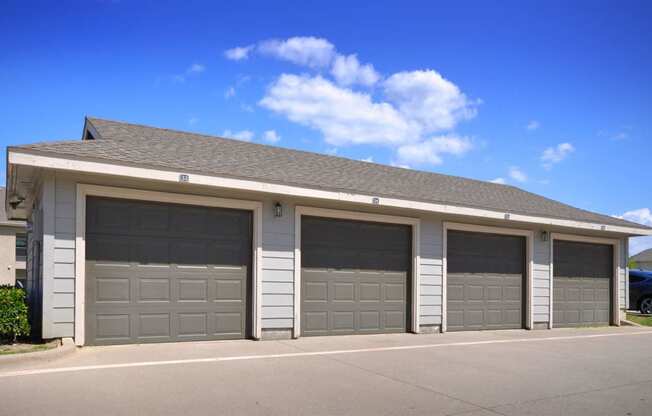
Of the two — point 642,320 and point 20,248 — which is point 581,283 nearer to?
point 642,320

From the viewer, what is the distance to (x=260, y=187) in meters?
9.41

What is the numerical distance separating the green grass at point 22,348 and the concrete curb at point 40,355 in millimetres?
186

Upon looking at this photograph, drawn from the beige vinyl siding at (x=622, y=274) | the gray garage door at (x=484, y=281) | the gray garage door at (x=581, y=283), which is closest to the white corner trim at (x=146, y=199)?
the gray garage door at (x=484, y=281)

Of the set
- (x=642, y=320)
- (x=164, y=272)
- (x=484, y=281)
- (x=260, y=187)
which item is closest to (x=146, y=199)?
(x=164, y=272)

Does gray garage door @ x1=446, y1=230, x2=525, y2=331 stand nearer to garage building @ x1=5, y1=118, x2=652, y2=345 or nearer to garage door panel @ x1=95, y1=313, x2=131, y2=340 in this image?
garage building @ x1=5, y1=118, x2=652, y2=345

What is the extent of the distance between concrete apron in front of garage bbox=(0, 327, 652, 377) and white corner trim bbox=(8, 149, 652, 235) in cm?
261

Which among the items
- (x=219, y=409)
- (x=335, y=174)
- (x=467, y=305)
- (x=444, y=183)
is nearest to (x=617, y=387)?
(x=219, y=409)

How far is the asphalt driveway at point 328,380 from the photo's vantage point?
5371 mm

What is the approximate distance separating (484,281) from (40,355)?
977 centimetres

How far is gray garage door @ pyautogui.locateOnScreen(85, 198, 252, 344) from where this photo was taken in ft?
28.0

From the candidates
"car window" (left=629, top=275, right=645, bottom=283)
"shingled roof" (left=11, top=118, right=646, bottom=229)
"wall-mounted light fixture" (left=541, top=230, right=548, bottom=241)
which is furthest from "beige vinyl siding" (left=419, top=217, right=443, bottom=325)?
"car window" (left=629, top=275, right=645, bottom=283)

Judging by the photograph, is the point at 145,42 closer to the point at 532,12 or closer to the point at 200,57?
the point at 200,57

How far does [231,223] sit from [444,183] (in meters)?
7.48

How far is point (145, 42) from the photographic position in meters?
12.2
